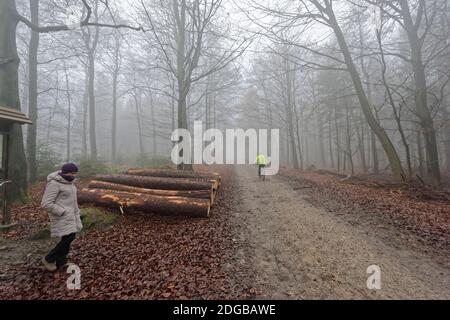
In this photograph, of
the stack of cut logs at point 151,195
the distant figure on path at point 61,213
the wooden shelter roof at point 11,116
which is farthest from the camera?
the stack of cut logs at point 151,195

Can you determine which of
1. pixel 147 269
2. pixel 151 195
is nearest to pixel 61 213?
pixel 147 269

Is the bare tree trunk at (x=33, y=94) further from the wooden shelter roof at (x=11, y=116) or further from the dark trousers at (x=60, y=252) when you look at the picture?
the dark trousers at (x=60, y=252)

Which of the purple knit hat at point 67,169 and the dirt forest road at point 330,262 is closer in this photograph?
the dirt forest road at point 330,262

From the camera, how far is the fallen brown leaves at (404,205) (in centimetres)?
517

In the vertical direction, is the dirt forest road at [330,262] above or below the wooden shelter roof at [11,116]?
below

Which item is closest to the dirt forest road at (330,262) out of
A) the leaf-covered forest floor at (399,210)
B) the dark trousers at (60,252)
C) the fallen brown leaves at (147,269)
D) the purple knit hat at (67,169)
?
the leaf-covered forest floor at (399,210)

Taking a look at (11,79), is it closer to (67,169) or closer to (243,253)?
(67,169)

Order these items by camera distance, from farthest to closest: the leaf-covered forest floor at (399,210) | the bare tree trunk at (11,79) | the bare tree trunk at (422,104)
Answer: the bare tree trunk at (422,104) → the bare tree trunk at (11,79) → the leaf-covered forest floor at (399,210)

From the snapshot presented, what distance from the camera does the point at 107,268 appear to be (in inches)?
157

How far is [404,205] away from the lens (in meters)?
7.05

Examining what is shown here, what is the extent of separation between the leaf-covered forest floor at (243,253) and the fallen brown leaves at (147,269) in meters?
0.02

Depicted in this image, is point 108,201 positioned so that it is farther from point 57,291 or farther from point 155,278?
point 155,278

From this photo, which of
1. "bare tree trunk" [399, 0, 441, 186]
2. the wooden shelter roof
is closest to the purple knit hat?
the wooden shelter roof
